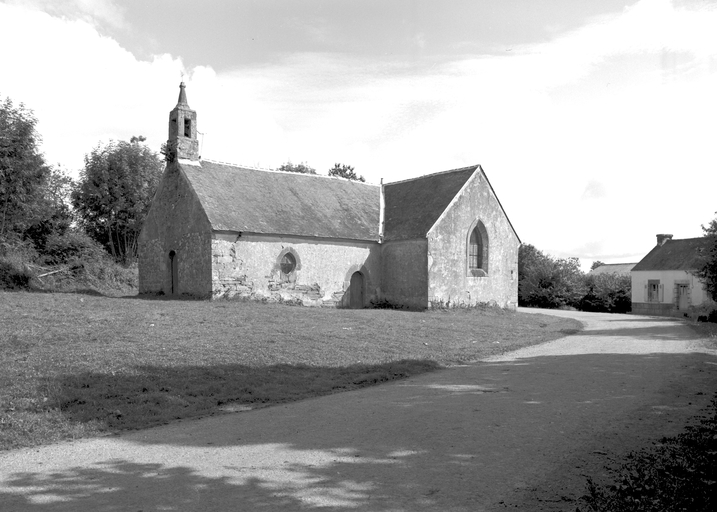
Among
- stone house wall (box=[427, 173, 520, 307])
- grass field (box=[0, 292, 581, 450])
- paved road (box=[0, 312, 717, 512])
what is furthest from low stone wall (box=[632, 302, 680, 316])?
paved road (box=[0, 312, 717, 512])

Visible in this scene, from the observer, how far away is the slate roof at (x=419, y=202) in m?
30.2

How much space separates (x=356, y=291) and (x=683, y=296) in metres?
29.0

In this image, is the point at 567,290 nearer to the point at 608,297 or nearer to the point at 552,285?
the point at 552,285

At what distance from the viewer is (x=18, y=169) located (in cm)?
3331

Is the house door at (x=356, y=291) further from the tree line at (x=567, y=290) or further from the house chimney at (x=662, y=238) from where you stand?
the house chimney at (x=662, y=238)

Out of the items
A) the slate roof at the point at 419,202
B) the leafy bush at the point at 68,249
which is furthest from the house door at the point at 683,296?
the leafy bush at the point at 68,249

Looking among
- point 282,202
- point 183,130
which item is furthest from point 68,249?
point 282,202

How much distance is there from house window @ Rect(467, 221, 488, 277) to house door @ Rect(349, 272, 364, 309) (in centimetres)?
623

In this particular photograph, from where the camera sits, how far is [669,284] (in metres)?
45.7

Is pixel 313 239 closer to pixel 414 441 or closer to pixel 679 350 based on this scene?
pixel 679 350

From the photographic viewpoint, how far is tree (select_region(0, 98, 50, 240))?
32.9 m

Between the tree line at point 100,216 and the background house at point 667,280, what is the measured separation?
3.36 meters

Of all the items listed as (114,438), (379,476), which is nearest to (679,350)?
(379,476)

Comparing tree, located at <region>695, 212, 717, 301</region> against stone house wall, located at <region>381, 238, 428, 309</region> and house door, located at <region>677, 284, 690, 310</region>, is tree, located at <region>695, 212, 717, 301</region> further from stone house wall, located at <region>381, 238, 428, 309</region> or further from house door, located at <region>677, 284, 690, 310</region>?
house door, located at <region>677, 284, 690, 310</region>
